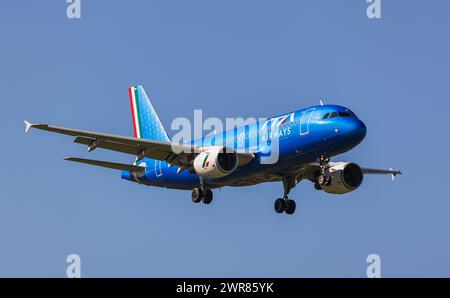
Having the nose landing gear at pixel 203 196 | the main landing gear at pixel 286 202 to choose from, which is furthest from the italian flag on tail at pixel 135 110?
the main landing gear at pixel 286 202

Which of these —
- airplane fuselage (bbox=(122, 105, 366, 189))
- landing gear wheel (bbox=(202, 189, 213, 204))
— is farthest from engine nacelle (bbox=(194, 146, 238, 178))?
landing gear wheel (bbox=(202, 189, 213, 204))

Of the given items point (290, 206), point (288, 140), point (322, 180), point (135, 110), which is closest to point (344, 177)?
point (290, 206)

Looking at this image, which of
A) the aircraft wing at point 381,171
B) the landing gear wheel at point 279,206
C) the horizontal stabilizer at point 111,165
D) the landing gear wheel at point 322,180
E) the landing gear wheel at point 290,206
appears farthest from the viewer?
the aircraft wing at point 381,171

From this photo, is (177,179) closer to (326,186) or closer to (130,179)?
(130,179)

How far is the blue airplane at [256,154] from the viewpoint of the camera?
5297cm

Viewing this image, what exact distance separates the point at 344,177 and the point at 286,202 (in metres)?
4.10

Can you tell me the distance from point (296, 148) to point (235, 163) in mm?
4163

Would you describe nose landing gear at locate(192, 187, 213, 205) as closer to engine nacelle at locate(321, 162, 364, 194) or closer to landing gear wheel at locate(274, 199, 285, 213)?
landing gear wheel at locate(274, 199, 285, 213)

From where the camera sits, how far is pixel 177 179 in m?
61.9

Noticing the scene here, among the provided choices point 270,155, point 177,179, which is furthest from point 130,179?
point 270,155

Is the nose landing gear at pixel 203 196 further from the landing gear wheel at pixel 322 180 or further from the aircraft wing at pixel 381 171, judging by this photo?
the aircraft wing at pixel 381 171

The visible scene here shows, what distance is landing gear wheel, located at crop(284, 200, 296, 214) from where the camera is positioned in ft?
198

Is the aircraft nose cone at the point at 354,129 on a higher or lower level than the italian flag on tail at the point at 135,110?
lower
